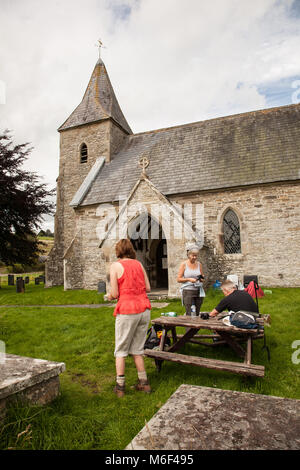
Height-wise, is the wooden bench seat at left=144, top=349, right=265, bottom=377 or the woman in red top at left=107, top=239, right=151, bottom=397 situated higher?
the woman in red top at left=107, top=239, right=151, bottom=397

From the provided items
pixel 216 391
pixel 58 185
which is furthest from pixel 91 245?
pixel 216 391

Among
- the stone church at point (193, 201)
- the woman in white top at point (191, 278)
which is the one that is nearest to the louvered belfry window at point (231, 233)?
the stone church at point (193, 201)

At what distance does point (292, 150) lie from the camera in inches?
529

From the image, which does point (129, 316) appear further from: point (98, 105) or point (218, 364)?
point (98, 105)

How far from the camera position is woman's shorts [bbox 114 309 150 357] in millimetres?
3686

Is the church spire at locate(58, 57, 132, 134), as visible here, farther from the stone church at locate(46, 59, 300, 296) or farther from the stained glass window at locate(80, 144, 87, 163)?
the stained glass window at locate(80, 144, 87, 163)

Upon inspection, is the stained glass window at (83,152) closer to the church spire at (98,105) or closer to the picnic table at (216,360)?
the church spire at (98,105)

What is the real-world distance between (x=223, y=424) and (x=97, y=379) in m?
3.16

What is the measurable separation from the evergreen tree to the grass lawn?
461 inches

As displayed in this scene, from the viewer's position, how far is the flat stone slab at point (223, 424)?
1.36 meters

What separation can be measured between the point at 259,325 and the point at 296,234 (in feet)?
32.3

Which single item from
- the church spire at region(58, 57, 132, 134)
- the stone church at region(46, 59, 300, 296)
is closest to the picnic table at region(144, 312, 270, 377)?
the stone church at region(46, 59, 300, 296)

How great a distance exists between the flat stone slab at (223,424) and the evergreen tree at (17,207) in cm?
1888
